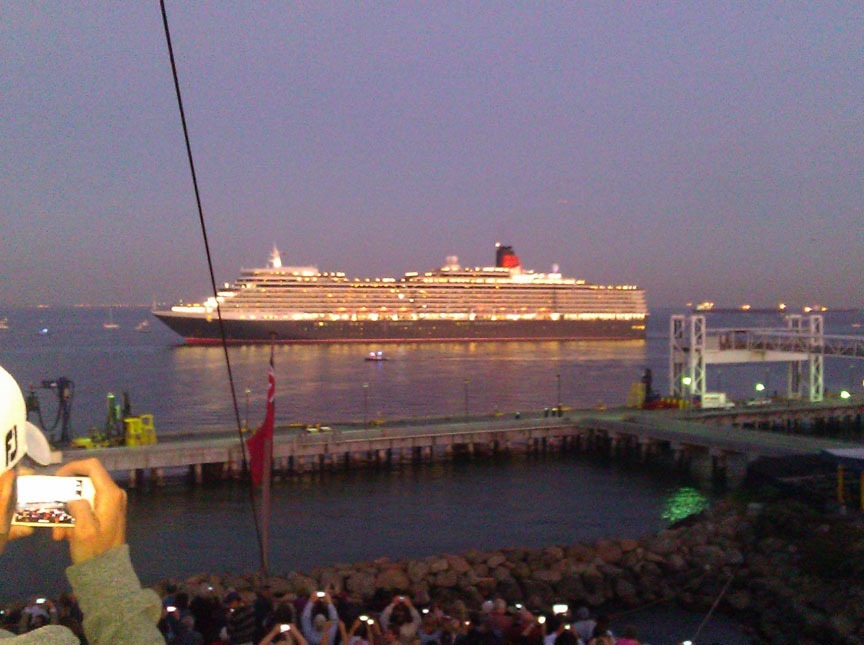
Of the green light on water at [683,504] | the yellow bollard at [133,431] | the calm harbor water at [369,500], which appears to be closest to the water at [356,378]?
the calm harbor water at [369,500]

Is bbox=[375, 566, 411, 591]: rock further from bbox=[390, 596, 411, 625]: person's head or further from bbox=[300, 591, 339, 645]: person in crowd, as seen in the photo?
bbox=[300, 591, 339, 645]: person in crowd

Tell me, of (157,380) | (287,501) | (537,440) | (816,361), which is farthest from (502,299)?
(287,501)

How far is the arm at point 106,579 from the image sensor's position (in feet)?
2.89

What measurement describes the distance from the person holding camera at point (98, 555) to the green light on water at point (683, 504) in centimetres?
1222

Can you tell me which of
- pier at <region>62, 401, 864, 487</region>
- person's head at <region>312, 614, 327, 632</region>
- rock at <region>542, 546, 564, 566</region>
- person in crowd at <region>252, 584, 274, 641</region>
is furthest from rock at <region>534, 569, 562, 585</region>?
pier at <region>62, 401, 864, 487</region>

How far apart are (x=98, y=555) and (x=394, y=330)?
176ft

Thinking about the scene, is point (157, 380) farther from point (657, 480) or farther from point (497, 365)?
point (657, 480)

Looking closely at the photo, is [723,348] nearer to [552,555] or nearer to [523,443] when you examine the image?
[523,443]

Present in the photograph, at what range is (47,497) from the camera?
96 cm

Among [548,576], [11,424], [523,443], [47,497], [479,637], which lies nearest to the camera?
[11,424]

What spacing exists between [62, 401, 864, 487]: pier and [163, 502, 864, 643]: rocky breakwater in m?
4.90

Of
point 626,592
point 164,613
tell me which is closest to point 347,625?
point 164,613

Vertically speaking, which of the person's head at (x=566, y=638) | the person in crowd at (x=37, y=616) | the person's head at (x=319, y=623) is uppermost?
the person's head at (x=566, y=638)

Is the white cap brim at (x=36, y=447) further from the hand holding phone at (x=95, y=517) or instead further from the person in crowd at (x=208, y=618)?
the person in crowd at (x=208, y=618)
